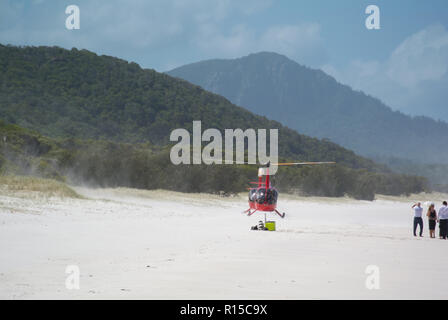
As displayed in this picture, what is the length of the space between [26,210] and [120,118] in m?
64.7

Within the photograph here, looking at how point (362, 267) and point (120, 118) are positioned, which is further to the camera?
point (120, 118)

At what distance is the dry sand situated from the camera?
20.5 ft

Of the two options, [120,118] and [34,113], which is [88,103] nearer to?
[120,118]

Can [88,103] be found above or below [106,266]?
above

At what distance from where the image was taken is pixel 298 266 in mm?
8453

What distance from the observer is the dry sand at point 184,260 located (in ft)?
20.5

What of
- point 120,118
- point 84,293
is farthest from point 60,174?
point 120,118
